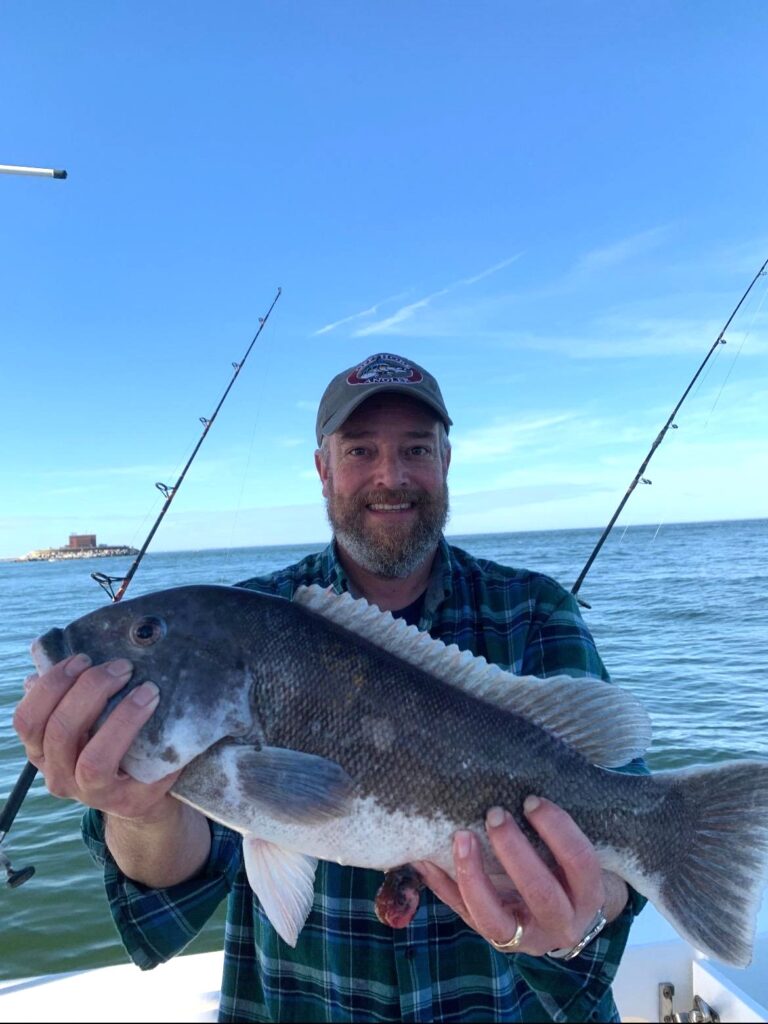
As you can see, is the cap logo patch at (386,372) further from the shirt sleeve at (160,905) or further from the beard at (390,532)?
the shirt sleeve at (160,905)

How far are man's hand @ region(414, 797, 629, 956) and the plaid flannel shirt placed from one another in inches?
12.4

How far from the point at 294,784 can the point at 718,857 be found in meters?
1.21

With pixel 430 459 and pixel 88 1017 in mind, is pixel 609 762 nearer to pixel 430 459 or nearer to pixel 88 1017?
pixel 430 459

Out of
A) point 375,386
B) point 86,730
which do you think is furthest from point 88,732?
point 375,386

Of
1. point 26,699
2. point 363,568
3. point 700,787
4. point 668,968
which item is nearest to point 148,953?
point 26,699

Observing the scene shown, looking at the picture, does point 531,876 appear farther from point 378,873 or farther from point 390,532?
point 390,532

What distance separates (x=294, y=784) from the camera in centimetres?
188

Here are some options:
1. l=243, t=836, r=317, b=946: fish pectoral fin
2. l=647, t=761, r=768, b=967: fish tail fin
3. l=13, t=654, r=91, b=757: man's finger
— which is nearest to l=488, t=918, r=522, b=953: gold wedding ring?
l=647, t=761, r=768, b=967: fish tail fin

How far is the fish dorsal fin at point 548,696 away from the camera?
209cm

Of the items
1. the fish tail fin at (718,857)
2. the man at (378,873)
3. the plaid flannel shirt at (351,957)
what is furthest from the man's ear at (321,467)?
the fish tail fin at (718,857)

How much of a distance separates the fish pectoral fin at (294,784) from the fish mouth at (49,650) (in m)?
0.59

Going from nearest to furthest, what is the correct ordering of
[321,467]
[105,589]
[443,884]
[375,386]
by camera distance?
[443,884], [375,386], [321,467], [105,589]

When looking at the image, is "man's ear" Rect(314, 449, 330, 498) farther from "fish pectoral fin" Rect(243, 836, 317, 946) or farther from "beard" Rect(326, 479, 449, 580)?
"fish pectoral fin" Rect(243, 836, 317, 946)

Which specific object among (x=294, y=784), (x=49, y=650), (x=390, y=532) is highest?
(x=390, y=532)
